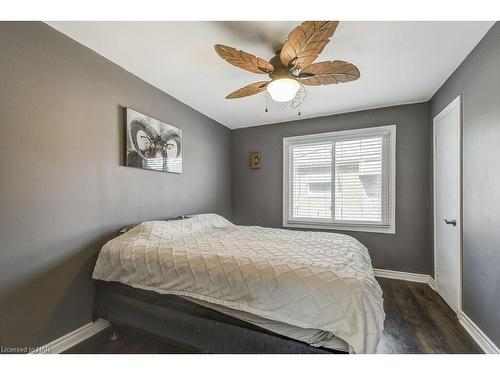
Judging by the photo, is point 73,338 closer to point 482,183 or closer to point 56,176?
point 56,176

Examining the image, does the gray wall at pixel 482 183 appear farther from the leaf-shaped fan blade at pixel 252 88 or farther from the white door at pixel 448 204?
the leaf-shaped fan blade at pixel 252 88

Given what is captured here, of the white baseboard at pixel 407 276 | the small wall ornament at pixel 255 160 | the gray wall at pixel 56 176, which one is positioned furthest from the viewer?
the small wall ornament at pixel 255 160

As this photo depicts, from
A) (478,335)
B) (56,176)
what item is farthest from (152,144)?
(478,335)

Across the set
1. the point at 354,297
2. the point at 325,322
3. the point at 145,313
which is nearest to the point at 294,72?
the point at 354,297

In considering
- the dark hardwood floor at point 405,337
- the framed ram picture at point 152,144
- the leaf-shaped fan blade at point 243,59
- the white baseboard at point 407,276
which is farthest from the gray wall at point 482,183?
the framed ram picture at point 152,144

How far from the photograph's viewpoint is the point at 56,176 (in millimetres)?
1663

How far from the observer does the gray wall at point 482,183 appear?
1577mm

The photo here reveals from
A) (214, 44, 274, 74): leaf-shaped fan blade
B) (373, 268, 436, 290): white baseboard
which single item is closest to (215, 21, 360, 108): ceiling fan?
(214, 44, 274, 74): leaf-shaped fan blade

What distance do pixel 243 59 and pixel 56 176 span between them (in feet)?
5.34

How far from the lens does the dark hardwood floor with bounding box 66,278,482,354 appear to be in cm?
167

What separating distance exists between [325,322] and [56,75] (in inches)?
97.7

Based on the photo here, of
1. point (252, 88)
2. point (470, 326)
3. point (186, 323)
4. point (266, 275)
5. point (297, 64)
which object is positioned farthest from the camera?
point (252, 88)

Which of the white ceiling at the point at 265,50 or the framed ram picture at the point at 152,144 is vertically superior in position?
the white ceiling at the point at 265,50

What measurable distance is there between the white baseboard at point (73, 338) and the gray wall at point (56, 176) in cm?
5
